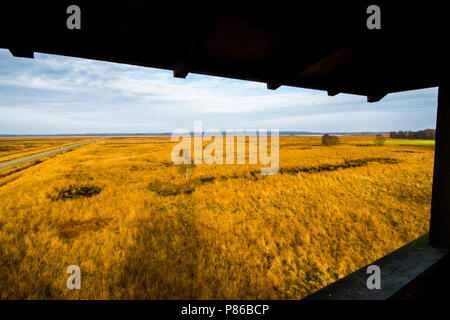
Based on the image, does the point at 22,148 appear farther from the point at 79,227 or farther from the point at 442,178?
the point at 442,178

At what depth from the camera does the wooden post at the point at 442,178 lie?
6.93 feet

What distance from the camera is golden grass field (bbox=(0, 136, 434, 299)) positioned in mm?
4117

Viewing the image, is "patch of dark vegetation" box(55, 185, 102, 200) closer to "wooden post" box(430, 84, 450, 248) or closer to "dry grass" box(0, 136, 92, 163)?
"wooden post" box(430, 84, 450, 248)

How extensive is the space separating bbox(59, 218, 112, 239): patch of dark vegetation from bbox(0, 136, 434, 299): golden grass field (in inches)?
1.5

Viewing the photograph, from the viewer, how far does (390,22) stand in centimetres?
160

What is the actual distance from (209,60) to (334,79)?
83.3 inches

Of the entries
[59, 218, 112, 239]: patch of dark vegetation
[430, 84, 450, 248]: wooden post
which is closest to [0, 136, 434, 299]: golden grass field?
[59, 218, 112, 239]: patch of dark vegetation

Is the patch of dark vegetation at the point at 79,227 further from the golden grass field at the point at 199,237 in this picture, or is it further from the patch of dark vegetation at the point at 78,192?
the patch of dark vegetation at the point at 78,192

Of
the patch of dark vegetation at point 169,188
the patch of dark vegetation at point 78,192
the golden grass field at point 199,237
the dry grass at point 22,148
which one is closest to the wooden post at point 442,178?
the golden grass field at point 199,237

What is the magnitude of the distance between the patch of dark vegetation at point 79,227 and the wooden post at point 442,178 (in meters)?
8.75

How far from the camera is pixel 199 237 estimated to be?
6090 mm
